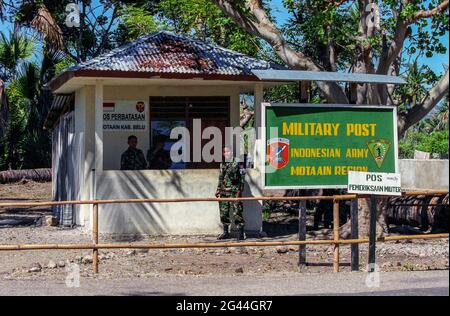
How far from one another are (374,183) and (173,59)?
6909 mm

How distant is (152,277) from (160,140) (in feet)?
23.2

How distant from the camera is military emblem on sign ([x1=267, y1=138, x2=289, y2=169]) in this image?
11977 millimetres

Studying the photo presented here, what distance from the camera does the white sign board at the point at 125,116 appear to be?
18.0 meters

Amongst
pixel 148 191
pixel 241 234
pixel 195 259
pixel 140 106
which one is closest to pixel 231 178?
pixel 241 234

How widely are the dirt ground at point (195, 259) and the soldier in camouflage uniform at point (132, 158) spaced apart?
66.4 inches

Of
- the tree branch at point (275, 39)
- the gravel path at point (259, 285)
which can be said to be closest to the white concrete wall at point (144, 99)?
the tree branch at point (275, 39)

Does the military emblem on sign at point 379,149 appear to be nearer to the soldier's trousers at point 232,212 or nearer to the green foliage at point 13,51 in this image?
the soldier's trousers at point 232,212

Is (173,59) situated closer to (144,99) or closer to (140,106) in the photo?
(144,99)

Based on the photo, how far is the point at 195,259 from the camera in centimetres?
1388

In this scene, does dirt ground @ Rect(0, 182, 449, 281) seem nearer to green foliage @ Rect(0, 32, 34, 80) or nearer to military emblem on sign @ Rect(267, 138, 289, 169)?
military emblem on sign @ Rect(267, 138, 289, 169)

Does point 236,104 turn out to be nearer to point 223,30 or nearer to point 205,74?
point 205,74

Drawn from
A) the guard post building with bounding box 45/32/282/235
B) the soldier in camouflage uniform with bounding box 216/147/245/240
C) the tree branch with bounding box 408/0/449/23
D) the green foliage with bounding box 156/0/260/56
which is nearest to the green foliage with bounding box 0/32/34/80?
the green foliage with bounding box 156/0/260/56
